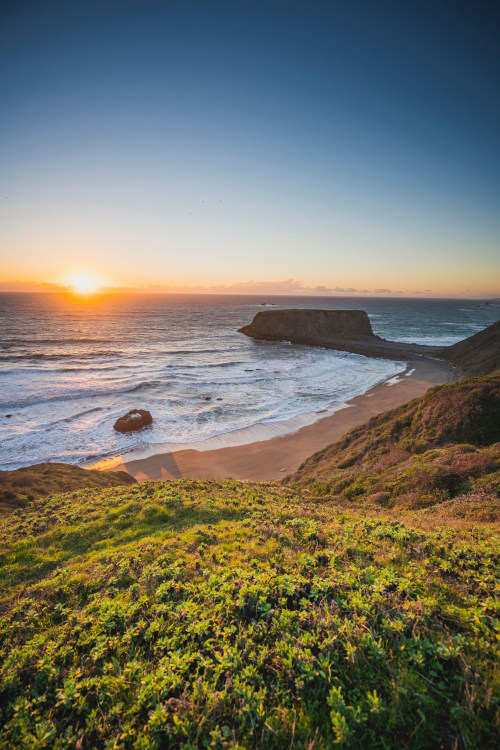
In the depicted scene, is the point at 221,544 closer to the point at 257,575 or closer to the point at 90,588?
the point at 257,575

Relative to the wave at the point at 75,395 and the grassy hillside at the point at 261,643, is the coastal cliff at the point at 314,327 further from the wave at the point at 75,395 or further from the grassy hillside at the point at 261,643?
the grassy hillside at the point at 261,643

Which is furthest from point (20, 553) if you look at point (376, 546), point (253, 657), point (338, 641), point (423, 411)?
point (423, 411)

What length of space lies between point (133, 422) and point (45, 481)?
37.9ft

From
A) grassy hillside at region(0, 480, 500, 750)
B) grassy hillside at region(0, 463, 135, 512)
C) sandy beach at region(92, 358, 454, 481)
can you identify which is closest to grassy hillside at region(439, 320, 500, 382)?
sandy beach at region(92, 358, 454, 481)

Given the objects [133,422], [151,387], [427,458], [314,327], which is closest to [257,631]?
[427,458]

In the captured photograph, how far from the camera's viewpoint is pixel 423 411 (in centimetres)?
1639

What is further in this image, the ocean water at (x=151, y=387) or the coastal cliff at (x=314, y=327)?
the coastal cliff at (x=314, y=327)

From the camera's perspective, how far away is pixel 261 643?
14.4ft

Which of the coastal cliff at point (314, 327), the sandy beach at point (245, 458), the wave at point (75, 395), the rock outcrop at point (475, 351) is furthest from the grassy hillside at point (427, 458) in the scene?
the coastal cliff at point (314, 327)

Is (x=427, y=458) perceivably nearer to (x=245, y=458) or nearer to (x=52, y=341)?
(x=245, y=458)

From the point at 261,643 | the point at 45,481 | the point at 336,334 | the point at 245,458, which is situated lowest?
the point at 245,458

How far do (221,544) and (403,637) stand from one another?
4.87 m

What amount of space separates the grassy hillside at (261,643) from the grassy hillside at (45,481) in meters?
7.15

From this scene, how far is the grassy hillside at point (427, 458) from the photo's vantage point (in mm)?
10430
